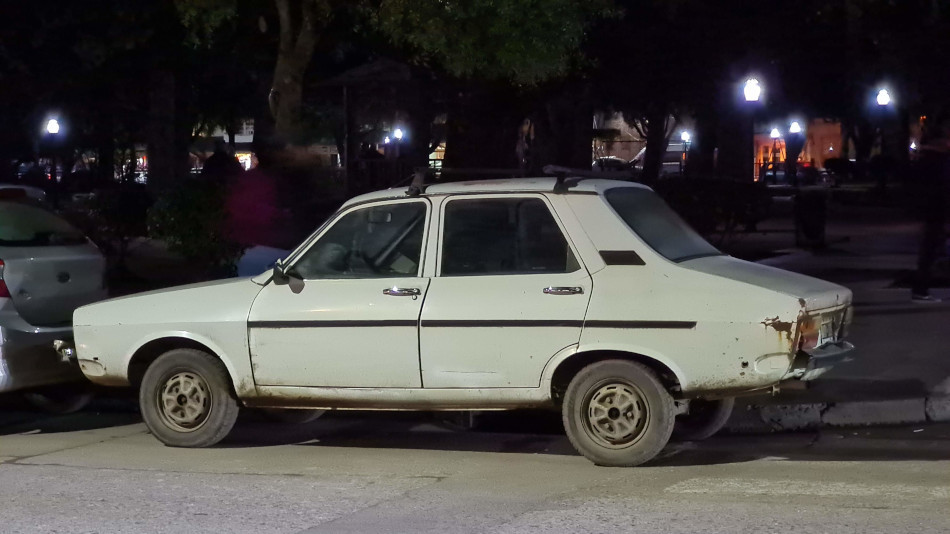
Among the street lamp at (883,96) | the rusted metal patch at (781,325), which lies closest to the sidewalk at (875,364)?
the rusted metal patch at (781,325)

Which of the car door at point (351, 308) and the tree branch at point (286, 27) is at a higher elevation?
the tree branch at point (286, 27)

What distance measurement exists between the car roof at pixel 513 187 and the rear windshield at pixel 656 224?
10 cm

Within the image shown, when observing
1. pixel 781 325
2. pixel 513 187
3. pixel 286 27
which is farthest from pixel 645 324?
pixel 286 27

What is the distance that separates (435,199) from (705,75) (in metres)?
19.9

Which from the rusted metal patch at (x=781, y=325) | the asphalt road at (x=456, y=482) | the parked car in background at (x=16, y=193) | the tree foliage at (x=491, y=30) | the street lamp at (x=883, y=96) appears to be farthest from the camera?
the street lamp at (x=883, y=96)

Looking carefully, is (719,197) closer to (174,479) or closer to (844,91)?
(174,479)

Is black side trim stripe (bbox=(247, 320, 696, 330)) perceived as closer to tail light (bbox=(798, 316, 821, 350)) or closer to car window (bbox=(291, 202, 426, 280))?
car window (bbox=(291, 202, 426, 280))

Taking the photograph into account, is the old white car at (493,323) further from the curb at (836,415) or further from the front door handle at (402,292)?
the curb at (836,415)

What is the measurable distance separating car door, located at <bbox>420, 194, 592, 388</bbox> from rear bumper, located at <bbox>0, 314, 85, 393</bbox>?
3.08 m

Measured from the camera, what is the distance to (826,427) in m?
9.48

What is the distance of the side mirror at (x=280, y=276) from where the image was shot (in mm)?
8391

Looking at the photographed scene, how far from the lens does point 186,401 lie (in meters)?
8.75

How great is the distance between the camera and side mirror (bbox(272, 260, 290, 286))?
8.39m

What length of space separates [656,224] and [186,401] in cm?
334
